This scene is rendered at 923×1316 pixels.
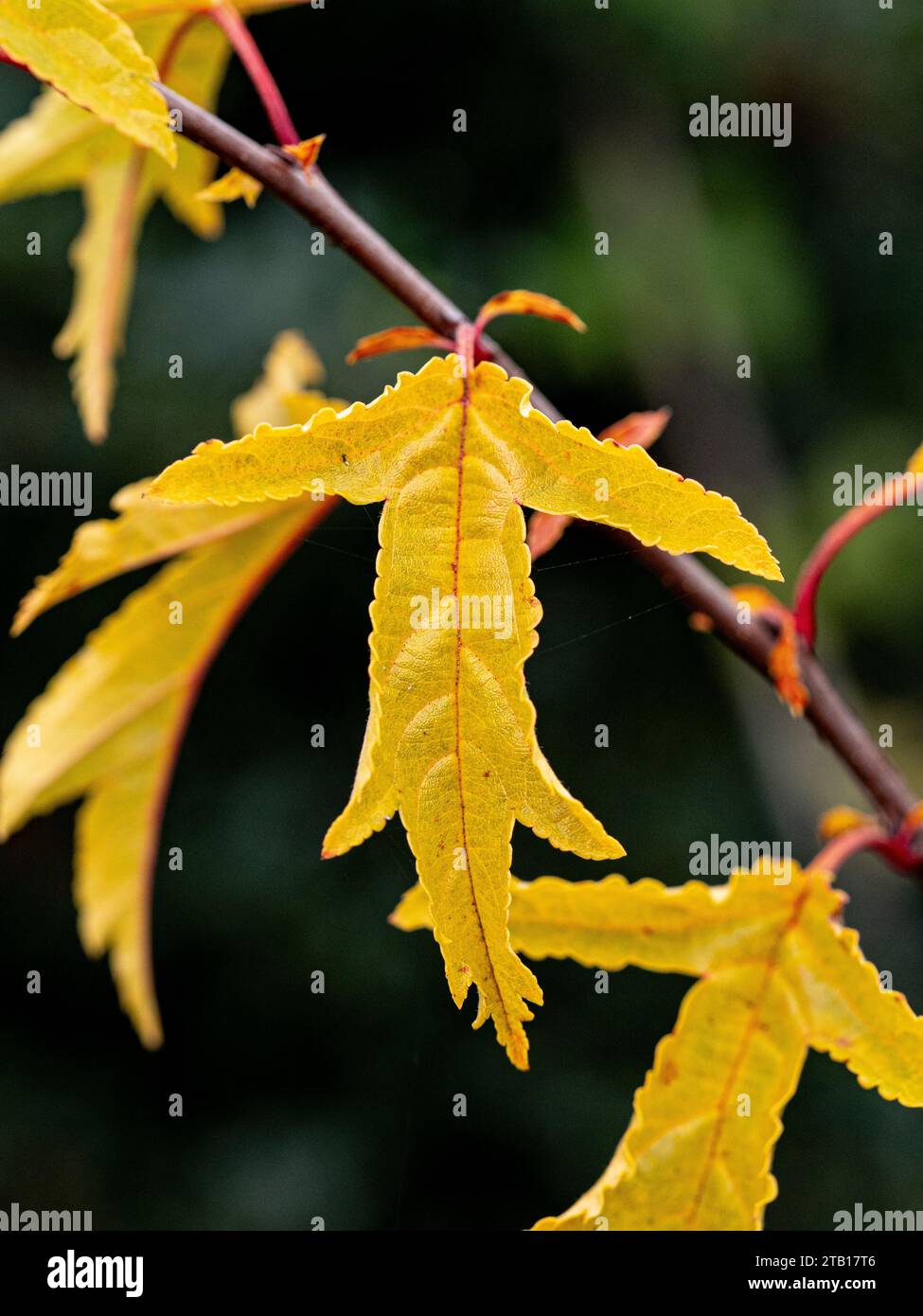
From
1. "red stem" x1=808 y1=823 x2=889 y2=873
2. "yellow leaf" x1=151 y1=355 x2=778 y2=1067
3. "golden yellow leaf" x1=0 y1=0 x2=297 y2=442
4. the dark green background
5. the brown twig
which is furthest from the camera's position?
the dark green background

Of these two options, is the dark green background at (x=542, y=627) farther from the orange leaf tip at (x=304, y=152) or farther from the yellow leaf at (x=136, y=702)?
the orange leaf tip at (x=304, y=152)

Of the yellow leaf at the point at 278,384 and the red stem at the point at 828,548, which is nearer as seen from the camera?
the red stem at the point at 828,548

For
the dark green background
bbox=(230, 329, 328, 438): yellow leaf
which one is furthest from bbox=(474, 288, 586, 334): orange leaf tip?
the dark green background

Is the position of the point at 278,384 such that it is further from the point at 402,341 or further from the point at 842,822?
the point at 842,822

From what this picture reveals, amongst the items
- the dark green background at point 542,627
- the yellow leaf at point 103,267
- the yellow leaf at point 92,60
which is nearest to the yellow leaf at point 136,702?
the yellow leaf at point 103,267

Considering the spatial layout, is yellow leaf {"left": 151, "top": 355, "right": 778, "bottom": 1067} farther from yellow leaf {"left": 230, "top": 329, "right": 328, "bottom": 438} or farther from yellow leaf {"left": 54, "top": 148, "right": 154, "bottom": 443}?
yellow leaf {"left": 230, "top": 329, "right": 328, "bottom": 438}
